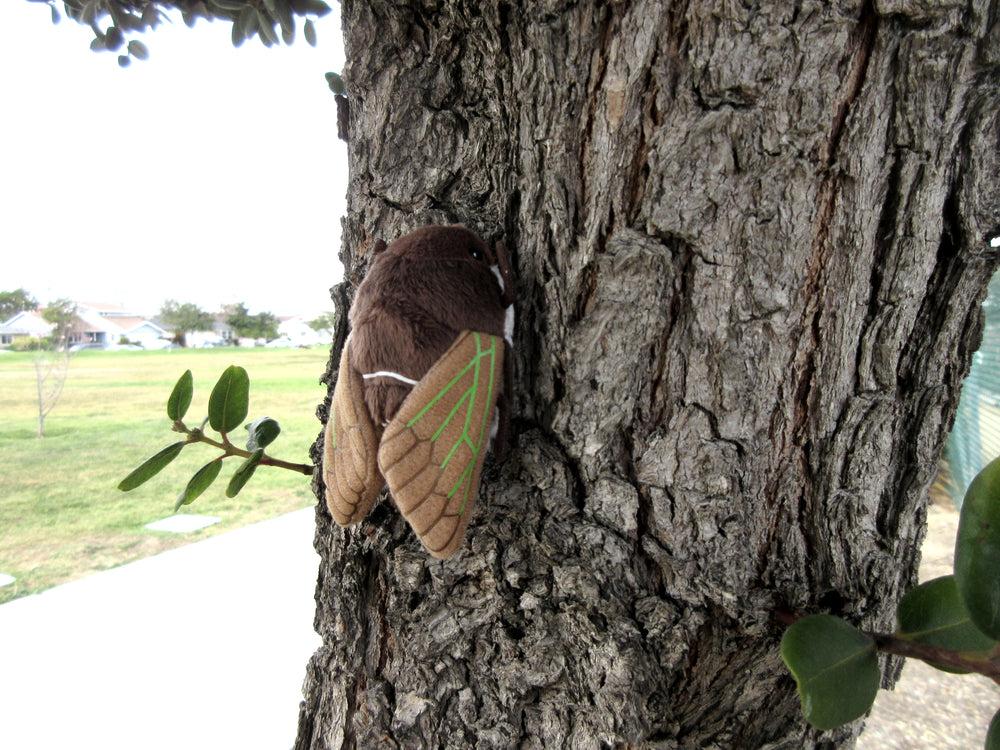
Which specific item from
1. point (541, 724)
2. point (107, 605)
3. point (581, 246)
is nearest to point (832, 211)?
point (581, 246)

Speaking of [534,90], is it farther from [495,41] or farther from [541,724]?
[541,724]

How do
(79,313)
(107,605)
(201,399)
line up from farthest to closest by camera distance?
(201,399) < (79,313) < (107,605)

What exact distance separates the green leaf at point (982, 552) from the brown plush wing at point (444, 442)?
15.1 inches

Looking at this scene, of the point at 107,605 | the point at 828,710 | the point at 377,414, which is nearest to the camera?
the point at 828,710

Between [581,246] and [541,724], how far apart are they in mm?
503

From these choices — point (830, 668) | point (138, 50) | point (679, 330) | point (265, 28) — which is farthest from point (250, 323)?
point (830, 668)

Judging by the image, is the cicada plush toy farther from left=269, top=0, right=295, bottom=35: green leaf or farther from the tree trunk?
left=269, top=0, right=295, bottom=35: green leaf

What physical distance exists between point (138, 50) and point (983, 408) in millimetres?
3599

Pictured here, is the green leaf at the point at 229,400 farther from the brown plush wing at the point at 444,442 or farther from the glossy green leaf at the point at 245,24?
the glossy green leaf at the point at 245,24

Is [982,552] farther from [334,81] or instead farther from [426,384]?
[334,81]

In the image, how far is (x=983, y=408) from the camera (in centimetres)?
283

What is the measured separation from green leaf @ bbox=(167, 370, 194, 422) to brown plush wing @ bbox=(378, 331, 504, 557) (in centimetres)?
40

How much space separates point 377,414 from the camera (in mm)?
580

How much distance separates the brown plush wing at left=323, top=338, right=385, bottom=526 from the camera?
22.8 inches
